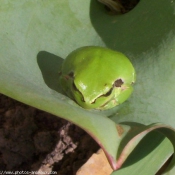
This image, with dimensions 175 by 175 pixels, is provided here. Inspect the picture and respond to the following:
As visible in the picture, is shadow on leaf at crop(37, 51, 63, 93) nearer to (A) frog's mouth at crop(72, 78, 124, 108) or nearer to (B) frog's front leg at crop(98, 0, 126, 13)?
(A) frog's mouth at crop(72, 78, 124, 108)

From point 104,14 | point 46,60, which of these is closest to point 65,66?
point 46,60

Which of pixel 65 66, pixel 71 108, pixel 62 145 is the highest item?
pixel 71 108

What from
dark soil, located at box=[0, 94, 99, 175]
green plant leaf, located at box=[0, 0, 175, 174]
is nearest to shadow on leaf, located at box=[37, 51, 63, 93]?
green plant leaf, located at box=[0, 0, 175, 174]

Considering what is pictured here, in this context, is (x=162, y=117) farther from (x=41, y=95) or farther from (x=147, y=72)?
(x=41, y=95)

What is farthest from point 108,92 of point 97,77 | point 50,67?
point 50,67

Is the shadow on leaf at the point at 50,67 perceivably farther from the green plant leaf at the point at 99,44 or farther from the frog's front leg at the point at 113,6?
the frog's front leg at the point at 113,6

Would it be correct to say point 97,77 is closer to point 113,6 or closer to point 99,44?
point 99,44
